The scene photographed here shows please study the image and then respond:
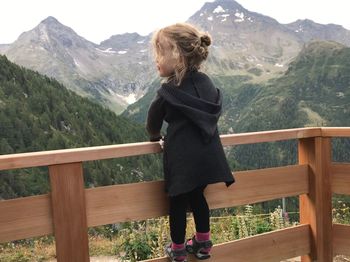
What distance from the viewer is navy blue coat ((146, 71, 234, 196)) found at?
2275 millimetres

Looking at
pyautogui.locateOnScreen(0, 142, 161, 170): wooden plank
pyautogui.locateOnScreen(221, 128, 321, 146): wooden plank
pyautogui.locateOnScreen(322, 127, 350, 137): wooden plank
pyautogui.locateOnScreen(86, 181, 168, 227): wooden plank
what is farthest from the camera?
pyautogui.locateOnScreen(322, 127, 350, 137): wooden plank

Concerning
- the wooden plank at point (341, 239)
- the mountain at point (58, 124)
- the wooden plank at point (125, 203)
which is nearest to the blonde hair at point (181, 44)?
the wooden plank at point (125, 203)

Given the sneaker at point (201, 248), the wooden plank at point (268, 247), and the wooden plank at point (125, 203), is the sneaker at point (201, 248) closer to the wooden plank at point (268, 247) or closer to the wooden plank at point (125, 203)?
the wooden plank at point (268, 247)

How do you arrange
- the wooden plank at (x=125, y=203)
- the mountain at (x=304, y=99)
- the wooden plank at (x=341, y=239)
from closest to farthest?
the wooden plank at (x=125, y=203) < the wooden plank at (x=341, y=239) < the mountain at (x=304, y=99)

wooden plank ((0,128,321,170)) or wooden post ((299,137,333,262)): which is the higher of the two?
wooden plank ((0,128,321,170))

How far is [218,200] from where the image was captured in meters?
2.64

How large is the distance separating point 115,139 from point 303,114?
86694 mm

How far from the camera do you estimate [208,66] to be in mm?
2559

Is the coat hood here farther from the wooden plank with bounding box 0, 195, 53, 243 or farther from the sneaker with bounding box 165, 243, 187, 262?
the wooden plank with bounding box 0, 195, 53, 243

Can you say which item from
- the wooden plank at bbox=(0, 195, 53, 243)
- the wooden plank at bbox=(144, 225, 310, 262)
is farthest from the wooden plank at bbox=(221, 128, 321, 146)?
the wooden plank at bbox=(0, 195, 53, 243)

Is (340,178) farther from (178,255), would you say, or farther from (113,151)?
(113,151)

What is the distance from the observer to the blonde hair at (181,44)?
2.32m

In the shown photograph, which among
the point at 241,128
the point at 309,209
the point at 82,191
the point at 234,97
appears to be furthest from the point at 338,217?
the point at 234,97

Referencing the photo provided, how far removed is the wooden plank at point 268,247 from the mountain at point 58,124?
1740 inches
